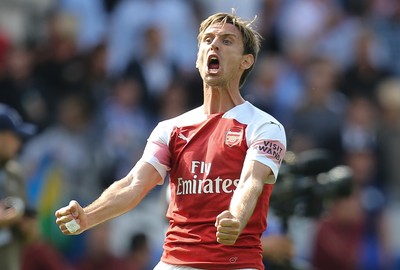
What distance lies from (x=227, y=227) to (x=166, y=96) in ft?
27.9

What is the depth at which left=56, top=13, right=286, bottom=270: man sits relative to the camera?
22.0 feet

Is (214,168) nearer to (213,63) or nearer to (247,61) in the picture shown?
(213,63)

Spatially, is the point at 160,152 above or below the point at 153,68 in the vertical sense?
below

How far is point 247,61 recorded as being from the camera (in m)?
7.21

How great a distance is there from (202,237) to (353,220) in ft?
22.2

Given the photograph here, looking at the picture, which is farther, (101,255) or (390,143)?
(390,143)

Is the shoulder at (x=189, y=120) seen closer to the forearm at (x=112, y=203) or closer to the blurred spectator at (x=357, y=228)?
the forearm at (x=112, y=203)

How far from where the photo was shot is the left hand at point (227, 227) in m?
6.14

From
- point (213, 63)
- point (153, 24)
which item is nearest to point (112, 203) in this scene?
point (213, 63)

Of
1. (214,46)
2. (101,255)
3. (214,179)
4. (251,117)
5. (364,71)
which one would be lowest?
(101,255)

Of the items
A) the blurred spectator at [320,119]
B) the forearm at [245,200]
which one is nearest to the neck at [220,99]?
the forearm at [245,200]

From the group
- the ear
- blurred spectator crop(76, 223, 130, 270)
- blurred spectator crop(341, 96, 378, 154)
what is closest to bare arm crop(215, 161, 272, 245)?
the ear

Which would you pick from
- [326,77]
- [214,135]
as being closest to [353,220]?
[326,77]

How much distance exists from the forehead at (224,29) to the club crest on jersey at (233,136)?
24.7 inches
